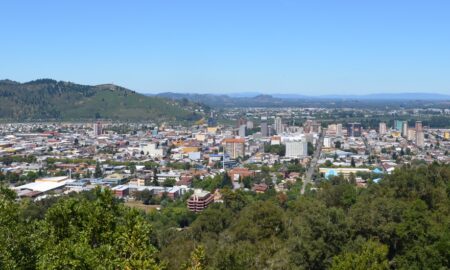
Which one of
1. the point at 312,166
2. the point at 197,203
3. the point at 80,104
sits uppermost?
the point at 80,104

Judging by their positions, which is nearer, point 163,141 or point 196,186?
point 196,186

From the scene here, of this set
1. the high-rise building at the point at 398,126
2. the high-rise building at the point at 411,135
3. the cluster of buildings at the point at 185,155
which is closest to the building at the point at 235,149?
the cluster of buildings at the point at 185,155

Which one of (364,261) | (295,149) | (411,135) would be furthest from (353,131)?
(364,261)

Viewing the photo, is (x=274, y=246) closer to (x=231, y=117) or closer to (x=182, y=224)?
(x=182, y=224)

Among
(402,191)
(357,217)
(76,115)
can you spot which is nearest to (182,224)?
(402,191)

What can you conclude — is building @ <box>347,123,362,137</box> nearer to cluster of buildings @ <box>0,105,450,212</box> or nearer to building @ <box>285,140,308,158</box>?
cluster of buildings @ <box>0,105,450,212</box>

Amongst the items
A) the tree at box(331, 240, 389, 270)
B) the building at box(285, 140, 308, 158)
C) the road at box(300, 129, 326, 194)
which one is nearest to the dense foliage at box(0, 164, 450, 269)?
the tree at box(331, 240, 389, 270)

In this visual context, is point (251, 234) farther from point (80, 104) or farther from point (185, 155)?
point (80, 104)
